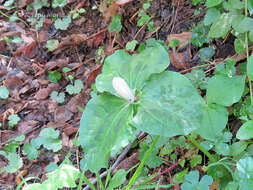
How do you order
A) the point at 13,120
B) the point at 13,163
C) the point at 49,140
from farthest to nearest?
the point at 13,120, the point at 49,140, the point at 13,163

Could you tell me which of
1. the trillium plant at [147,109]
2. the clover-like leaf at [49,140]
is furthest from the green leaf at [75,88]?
the trillium plant at [147,109]

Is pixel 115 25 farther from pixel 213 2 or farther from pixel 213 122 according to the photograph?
pixel 213 122

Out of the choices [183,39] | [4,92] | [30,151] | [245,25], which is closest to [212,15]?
[245,25]

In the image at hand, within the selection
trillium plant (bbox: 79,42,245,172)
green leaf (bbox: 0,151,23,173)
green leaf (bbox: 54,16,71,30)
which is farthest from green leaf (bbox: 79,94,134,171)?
green leaf (bbox: 54,16,71,30)

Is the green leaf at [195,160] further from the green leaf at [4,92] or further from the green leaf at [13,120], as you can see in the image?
the green leaf at [4,92]

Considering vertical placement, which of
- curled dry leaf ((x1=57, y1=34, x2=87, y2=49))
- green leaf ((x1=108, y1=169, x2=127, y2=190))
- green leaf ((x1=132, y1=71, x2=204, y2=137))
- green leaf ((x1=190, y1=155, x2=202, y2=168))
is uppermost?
green leaf ((x1=132, y1=71, x2=204, y2=137))

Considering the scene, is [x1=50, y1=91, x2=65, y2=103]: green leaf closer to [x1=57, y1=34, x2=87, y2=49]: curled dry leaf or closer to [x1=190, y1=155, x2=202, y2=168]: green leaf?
[x1=57, y1=34, x2=87, y2=49]: curled dry leaf

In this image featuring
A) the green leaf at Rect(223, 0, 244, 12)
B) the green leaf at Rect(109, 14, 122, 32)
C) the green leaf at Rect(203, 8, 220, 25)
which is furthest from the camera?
the green leaf at Rect(109, 14, 122, 32)

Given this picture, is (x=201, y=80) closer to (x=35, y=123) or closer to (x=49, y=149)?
(x=49, y=149)
